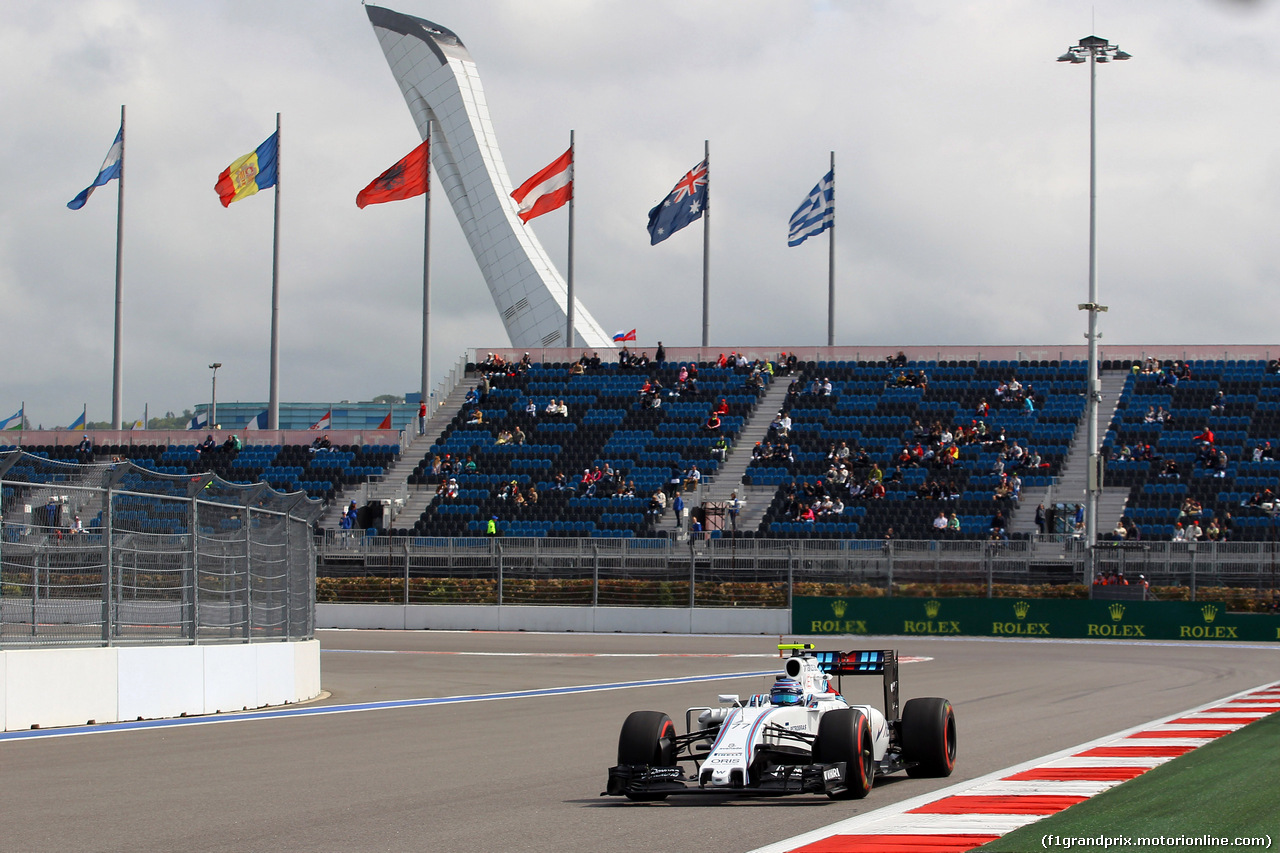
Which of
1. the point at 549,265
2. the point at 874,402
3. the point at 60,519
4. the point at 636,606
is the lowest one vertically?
the point at 636,606

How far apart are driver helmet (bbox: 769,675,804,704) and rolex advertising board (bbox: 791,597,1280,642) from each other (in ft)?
88.1

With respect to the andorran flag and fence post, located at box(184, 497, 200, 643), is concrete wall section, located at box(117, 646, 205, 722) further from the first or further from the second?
the andorran flag

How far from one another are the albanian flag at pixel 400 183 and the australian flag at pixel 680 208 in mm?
8258

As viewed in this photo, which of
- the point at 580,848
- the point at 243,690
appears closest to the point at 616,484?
the point at 243,690

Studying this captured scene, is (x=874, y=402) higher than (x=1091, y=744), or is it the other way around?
(x=874, y=402)

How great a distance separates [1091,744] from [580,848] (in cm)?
674

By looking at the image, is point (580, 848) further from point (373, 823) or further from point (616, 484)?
point (616, 484)

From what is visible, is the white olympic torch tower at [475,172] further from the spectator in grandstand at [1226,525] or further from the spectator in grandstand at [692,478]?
the spectator in grandstand at [1226,525]

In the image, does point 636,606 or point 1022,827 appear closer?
point 1022,827

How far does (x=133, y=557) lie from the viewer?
1512cm

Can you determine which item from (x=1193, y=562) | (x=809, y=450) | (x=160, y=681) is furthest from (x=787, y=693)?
(x=809, y=450)

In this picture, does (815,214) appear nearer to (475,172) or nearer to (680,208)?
(680,208)

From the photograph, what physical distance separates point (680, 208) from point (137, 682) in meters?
38.5

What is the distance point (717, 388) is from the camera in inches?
1978
